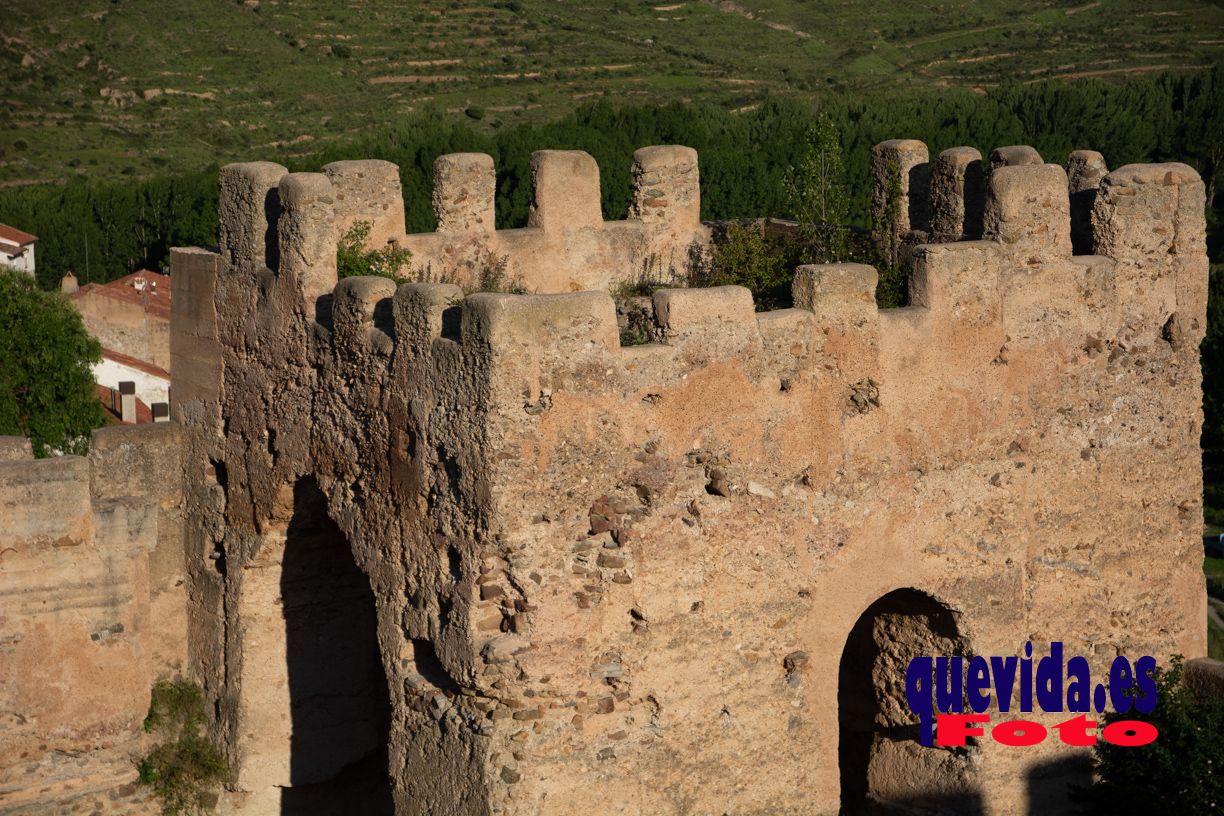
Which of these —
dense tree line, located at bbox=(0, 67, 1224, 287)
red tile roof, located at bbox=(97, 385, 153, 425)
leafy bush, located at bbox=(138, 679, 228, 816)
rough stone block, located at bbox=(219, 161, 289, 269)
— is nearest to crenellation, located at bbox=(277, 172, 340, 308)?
rough stone block, located at bbox=(219, 161, 289, 269)

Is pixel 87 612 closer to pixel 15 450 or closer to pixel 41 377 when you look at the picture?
pixel 15 450

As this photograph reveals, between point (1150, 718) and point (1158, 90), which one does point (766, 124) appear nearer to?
point (1158, 90)

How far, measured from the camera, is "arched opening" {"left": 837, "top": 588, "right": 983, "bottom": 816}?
12.8 metres

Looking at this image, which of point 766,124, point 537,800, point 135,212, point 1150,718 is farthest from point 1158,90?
point 537,800

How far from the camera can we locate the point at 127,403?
28.4 meters

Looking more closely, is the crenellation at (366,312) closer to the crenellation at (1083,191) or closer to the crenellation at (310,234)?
the crenellation at (310,234)

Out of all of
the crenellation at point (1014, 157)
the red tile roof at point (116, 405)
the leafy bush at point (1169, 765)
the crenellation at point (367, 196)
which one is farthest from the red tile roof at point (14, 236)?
the leafy bush at point (1169, 765)

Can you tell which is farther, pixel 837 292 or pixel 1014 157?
pixel 1014 157

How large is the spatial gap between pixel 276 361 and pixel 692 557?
3.64 metres

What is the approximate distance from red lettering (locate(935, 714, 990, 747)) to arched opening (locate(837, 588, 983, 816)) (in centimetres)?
9

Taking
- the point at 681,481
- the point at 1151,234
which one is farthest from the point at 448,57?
the point at 681,481

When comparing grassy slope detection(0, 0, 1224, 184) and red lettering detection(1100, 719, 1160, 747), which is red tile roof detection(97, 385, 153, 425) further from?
grassy slope detection(0, 0, 1224, 184)

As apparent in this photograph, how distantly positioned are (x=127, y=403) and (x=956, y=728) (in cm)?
1865

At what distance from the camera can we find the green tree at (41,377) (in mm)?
21812
